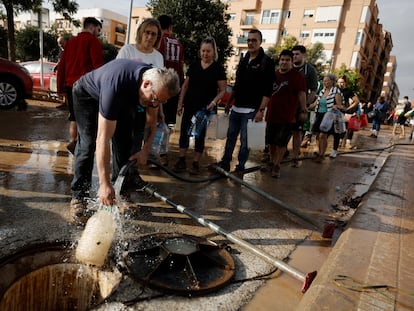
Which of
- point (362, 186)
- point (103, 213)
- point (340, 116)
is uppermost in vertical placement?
point (340, 116)

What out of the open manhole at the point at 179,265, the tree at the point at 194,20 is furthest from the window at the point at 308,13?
the open manhole at the point at 179,265

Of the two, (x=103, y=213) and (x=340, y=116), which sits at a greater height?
(x=340, y=116)

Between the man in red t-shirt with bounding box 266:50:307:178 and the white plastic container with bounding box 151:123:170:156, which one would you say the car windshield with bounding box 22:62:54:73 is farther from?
the man in red t-shirt with bounding box 266:50:307:178

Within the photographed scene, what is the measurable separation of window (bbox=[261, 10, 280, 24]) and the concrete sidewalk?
45.3 meters

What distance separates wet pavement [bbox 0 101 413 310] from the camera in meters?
2.18

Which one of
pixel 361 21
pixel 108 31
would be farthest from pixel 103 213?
pixel 108 31

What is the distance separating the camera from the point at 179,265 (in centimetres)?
236

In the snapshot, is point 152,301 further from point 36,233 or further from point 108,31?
point 108,31

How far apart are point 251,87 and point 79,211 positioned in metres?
2.89

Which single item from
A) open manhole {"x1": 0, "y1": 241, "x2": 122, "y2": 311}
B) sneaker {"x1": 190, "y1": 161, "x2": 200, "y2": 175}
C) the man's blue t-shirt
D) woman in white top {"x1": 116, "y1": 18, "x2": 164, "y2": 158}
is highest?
woman in white top {"x1": 116, "y1": 18, "x2": 164, "y2": 158}

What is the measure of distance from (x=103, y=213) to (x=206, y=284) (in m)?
0.92

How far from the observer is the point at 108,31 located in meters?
61.2

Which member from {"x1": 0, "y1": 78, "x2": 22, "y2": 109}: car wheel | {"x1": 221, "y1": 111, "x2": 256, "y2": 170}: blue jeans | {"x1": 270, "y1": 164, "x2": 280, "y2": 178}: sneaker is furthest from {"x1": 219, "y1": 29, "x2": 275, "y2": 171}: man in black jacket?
{"x1": 0, "y1": 78, "x2": 22, "y2": 109}: car wheel

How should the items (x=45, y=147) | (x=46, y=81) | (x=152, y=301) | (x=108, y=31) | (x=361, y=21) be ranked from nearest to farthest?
(x=152, y=301)
(x=45, y=147)
(x=46, y=81)
(x=361, y=21)
(x=108, y=31)
